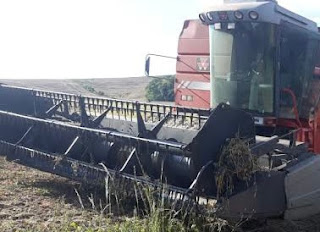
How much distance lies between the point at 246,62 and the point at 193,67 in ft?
7.28

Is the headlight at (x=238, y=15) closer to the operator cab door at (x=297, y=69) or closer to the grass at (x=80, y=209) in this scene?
the operator cab door at (x=297, y=69)

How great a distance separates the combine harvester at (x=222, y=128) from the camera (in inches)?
165

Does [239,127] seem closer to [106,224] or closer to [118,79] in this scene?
[106,224]

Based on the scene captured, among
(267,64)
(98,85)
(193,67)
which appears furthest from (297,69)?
(98,85)

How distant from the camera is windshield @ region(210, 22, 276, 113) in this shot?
5719mm

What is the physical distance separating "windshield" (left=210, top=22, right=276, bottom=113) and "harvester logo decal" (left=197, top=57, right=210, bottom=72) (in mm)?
1462

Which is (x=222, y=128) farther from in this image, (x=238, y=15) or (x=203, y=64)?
(x=203, y=64)

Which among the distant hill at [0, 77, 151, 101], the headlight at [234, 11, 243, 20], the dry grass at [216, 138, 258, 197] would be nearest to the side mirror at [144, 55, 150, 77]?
the headlight at [234, 11, 243, 20]

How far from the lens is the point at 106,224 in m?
3.93

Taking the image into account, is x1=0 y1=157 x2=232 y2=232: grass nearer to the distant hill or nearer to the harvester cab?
the harvester cab

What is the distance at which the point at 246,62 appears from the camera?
581cm

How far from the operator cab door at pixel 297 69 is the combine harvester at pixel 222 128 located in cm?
1

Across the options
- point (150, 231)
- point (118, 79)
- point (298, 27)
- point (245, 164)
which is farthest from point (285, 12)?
point (118, 79)

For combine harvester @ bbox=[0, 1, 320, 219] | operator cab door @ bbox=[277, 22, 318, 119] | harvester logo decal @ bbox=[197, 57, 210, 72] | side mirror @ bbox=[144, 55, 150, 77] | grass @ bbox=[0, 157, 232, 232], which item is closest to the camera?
grass @ bbox=[0, 157, 232, 232]
